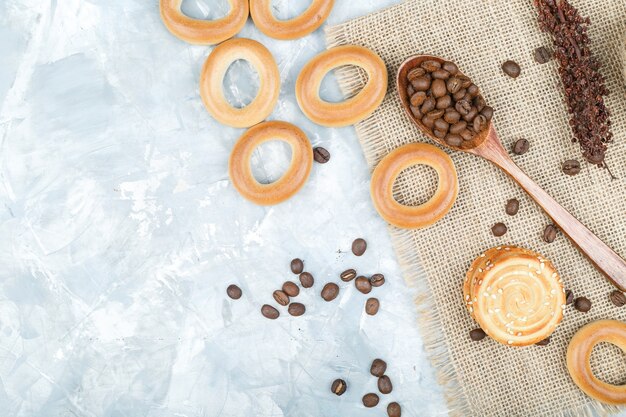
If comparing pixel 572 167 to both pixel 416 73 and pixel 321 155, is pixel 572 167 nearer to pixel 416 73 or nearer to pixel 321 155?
pixel 416 73

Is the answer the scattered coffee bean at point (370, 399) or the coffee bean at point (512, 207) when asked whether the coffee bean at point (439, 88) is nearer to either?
the coffee bean at point (512, 207)

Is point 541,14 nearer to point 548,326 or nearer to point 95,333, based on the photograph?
point 548,326

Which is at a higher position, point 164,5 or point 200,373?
point 164,5

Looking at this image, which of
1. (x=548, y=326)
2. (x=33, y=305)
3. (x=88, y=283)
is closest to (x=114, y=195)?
(x=88, y=283)

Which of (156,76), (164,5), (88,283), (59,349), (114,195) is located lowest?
(59,349)

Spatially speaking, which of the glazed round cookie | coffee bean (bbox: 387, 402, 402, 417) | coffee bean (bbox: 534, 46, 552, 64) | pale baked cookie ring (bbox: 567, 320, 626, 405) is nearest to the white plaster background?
coffee bean (bbox: 387, 402, 402, 417)

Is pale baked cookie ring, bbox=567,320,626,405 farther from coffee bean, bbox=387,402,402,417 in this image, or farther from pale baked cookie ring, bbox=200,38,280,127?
pale baked cookie ring, bbox=200,38,280,127
